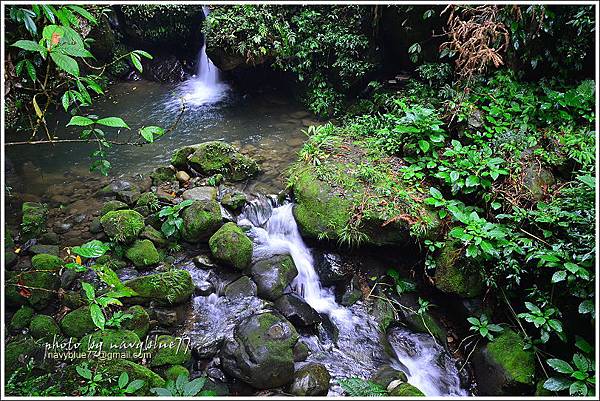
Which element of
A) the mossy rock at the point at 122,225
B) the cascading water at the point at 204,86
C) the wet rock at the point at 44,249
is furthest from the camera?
the cascading water at the point at 204,86

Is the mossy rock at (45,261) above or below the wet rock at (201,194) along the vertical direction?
below

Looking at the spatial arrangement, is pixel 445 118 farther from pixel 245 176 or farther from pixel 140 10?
pixel 140 10

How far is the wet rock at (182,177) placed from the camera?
6.21m

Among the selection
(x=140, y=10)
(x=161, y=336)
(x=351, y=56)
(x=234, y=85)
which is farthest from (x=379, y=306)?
(x=140, y=10)

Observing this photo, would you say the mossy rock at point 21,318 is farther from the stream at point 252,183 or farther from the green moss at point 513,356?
the green moss at point 513,356

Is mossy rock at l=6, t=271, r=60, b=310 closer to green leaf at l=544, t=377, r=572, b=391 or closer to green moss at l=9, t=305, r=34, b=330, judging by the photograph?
green moss at l=9, t=305, r=34, b=330

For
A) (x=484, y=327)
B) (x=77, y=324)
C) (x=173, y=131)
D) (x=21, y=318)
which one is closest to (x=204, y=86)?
(x=173, y=131)

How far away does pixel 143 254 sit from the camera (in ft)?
15.6

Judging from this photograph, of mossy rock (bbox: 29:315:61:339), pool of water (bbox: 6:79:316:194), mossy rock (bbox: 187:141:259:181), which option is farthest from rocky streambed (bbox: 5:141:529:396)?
pool of water (bbox: 6:79:316:194)

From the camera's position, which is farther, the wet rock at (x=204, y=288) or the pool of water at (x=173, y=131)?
the pool of water at (x=173, y=131)

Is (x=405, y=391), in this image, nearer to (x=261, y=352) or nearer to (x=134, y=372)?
(x=261, y=352)

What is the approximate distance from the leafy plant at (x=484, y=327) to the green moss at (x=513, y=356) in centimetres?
7

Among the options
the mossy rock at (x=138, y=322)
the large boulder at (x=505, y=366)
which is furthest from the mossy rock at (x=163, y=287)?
the large boulder at (x=505, y=366)

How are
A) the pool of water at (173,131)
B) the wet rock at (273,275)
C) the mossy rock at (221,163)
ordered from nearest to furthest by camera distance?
1. the wet rock at (273,275)
2. the mossy rock at (221,163)
3. the pool of water at (173,131)
